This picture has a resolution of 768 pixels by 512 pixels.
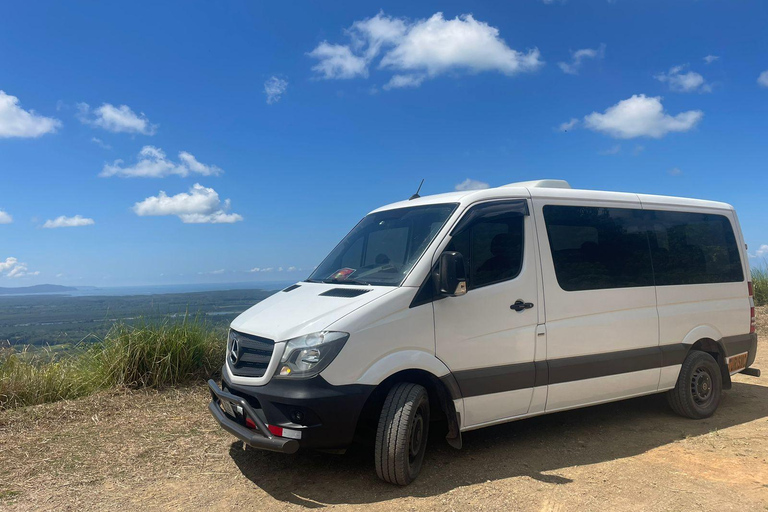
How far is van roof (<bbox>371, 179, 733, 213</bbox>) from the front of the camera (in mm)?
5071

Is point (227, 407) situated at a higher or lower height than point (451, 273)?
lower

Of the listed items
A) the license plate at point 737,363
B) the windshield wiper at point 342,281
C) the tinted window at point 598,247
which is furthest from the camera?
the license plate at point 737,363

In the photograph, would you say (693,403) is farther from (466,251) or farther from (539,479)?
(466,251)

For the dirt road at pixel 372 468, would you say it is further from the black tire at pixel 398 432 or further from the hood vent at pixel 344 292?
the hood vent at pixel 344 292

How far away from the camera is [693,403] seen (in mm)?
6281

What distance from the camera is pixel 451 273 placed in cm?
431

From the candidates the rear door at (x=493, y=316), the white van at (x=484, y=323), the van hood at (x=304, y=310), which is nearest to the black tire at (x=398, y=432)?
the white van at (x=484, y=323)

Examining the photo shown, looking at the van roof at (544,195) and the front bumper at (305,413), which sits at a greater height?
the van roof at (544,195)

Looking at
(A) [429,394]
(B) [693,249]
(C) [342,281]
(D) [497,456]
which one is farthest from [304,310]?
(B) [693,249]

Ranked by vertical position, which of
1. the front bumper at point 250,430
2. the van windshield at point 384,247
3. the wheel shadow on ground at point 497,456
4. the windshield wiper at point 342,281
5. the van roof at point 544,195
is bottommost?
the wheel shadow on ground at point 497,456

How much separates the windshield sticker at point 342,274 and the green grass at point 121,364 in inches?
134

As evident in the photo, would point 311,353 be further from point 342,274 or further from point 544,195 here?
point 544,195

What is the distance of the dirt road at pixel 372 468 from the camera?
4141 mm

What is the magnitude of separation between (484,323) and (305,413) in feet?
5.67
